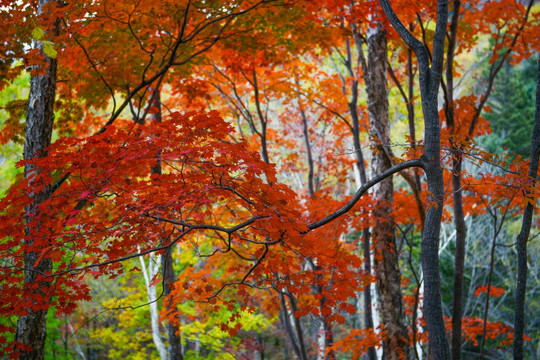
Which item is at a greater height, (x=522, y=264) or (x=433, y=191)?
(x=433, y=191)

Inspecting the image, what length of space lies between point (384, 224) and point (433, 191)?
2.94 meters

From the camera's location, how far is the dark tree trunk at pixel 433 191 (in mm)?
2861

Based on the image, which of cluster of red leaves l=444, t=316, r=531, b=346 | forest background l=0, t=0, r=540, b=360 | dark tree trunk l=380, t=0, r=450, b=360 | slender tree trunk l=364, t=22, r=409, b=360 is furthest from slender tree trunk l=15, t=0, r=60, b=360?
cluster of red leaves l=444, t=316, r=531, b=346

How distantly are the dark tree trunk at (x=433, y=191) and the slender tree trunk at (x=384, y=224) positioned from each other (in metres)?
2.36

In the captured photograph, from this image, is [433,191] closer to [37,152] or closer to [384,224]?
[384,224]

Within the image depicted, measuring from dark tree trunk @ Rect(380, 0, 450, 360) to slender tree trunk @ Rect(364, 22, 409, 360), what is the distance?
2.36m

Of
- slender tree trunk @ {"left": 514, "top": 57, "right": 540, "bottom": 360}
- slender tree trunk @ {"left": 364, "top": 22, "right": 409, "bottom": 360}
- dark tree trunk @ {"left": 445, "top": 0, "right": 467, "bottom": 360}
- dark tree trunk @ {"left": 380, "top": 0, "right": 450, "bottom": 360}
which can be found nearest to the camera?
dark tree trunk @ {"left": 380, "top": 0, "right": 450, "bottom": 360}

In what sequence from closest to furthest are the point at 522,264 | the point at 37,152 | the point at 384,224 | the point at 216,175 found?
the point at 216,175, the point at 522,264, the point at 37,152, the point at 384,224

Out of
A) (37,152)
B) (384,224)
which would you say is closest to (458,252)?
(384,224)

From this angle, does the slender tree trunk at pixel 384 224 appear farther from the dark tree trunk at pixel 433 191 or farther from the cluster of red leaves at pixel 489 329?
the cluster of red leaves at pixel 489 329

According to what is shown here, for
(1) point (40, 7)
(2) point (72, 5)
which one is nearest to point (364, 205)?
(2) point (72, 5)

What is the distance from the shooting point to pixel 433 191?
296cm

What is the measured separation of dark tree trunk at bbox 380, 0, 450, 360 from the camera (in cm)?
286

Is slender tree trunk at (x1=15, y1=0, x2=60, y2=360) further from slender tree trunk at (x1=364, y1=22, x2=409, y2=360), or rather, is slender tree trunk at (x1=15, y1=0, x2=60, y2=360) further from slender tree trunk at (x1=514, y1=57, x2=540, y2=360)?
slender tree trunk at (x1=514, y1=57, x2=540, y2=360)
